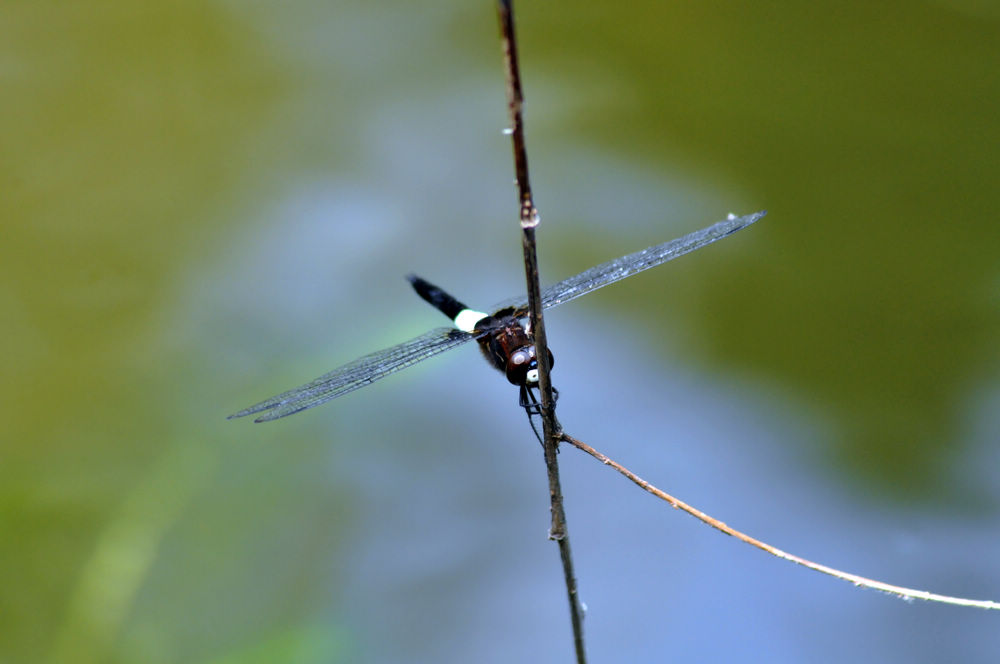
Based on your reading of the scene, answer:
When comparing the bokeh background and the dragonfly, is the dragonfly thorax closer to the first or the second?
the dragonfly

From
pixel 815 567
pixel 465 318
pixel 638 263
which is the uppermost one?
pixel 465 318

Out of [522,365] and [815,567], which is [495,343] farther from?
[815,567]

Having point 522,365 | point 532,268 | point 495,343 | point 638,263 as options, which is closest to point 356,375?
point 495,343

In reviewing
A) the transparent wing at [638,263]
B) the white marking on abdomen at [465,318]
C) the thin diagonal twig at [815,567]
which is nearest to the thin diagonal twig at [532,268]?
the thin diagonal twig at [815,567]

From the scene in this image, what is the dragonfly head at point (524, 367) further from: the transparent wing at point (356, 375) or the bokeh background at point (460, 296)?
the bokeh background at point (460, 296)

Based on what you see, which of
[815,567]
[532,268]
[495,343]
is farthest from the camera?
[495,343]

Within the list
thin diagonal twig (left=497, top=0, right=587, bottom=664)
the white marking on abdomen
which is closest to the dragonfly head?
thin diagonal twig (left=497, top=0, right=587, bottom=664)
